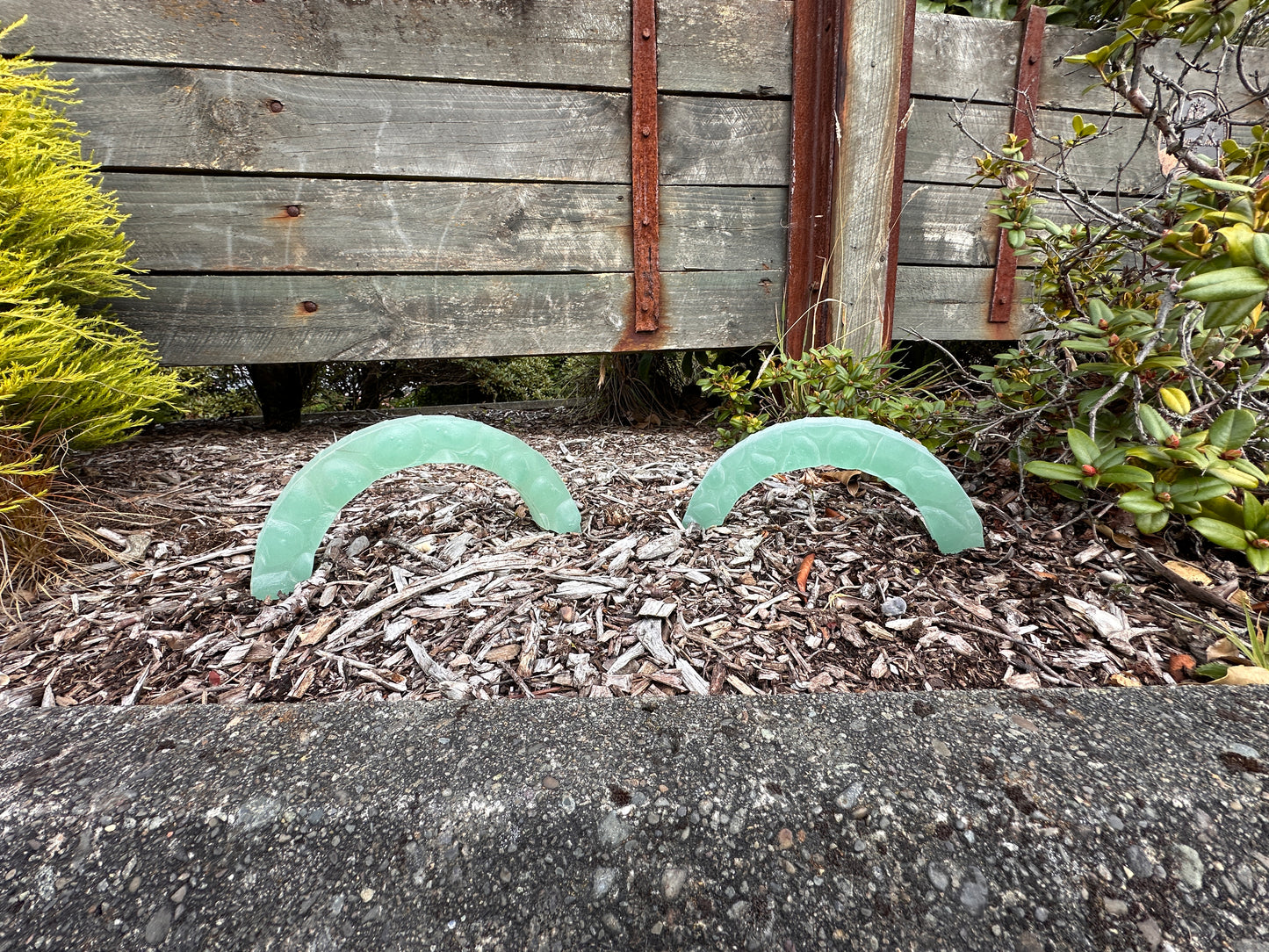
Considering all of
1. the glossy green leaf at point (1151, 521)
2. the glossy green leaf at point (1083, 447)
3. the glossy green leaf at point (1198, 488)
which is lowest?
the glossy green leaf at point (1151, 521)

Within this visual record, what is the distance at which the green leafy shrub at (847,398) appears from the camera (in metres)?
1.78

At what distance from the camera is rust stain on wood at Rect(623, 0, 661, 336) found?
2324 mm

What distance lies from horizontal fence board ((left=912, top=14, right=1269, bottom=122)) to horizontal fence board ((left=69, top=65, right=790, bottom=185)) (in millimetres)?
657

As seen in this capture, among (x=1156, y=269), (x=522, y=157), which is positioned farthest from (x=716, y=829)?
(x=522, y=157)

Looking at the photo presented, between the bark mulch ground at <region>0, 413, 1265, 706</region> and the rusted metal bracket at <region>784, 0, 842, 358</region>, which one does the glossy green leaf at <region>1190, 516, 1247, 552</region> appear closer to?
the bark mulch ground at <region>0, 413, 1265, 706</region>

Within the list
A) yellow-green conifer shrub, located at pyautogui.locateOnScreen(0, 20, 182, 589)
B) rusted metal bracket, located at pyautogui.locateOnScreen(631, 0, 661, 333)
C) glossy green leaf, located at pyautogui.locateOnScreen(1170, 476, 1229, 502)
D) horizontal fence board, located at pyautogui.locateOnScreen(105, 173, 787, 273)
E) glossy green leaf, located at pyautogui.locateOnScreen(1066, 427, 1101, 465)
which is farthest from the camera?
rusted metal bracket, located at pyautogui.locateOnScreen(631, 0, 661, 333)

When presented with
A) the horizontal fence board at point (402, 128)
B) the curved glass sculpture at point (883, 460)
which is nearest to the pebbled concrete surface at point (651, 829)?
the curved glass sculpture at point (883, 460)

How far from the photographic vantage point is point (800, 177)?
8.26ft

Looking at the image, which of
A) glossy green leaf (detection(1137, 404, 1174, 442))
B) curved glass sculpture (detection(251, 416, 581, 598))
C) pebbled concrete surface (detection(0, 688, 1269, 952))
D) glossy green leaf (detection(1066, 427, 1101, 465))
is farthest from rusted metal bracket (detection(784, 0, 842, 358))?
pebbled concrete surface (detection(0, 688, 1269, 952))

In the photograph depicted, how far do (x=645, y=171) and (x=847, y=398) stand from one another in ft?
4.30

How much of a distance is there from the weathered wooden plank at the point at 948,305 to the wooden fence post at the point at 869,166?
31cm

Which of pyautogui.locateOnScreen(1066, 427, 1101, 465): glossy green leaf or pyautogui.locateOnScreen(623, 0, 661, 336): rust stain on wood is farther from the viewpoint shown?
pyautogui.locateOnScreen(623, 0, 661, 336): rust stain on wood

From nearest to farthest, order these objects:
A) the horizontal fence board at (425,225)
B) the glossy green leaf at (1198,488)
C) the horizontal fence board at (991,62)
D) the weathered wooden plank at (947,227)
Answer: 1. the glossy green leaf at (1198,488)
2. the horizontal fence board at (425,225)
3. the horizontal fence board at (991,62)
4. the weathered wooden plank at (947,227)

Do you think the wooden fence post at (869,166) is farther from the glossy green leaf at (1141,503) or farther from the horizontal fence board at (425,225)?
the glossy green leaf at (1141,503)
